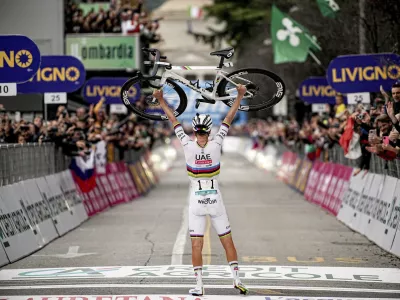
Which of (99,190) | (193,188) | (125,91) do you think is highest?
(125,91)

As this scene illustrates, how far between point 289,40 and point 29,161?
15749mm

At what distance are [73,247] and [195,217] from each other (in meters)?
5.93

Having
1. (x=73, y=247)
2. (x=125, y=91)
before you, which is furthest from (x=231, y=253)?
(x=73, y=247)

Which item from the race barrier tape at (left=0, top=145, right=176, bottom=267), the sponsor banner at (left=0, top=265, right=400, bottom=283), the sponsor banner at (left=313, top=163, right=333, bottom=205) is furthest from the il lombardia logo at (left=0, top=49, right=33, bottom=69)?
the sponsor banner at (left=313, top=163, right=333, bottom=205)

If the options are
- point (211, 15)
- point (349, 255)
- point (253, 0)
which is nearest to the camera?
point (349, 255)

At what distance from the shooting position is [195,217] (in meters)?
12.6

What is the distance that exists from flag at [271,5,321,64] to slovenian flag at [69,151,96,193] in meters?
9.80

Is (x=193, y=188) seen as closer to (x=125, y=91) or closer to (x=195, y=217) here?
(x=195, y=217)

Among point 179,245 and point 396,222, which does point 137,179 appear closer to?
point 179,245

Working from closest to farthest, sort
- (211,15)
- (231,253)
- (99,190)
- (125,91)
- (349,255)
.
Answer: (231,253) → (125,91) → (349,255) → (99,190) → (211,15)

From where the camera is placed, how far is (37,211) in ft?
60.8

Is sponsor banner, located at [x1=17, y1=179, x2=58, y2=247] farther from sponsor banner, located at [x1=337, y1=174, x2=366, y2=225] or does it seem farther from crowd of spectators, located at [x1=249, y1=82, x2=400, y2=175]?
sponsor banner, located at [x1=337, y1=174, x2=366, y2=225]

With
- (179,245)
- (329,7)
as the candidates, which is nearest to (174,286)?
(179,245)

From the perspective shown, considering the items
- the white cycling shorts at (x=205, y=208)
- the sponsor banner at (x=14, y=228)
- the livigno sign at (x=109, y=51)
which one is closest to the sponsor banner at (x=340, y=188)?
the sponsor banner at (x=14, y=228)
